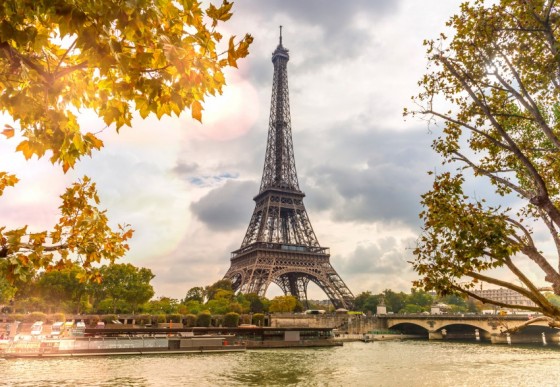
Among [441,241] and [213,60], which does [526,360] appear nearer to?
[441,241]

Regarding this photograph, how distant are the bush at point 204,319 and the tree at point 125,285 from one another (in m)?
10.4

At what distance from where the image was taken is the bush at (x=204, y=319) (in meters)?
77.4

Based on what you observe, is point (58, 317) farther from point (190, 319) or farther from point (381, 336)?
point (381, 336)

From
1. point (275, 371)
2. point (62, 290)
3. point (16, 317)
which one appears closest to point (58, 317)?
point (16, 317)

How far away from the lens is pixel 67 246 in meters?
5.86

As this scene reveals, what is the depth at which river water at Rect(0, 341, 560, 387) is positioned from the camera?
95.1 ft

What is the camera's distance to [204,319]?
77.8 m

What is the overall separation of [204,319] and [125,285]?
16.2m

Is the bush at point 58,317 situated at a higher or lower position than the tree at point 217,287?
lower

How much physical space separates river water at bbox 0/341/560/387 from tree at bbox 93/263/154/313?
1384 inches

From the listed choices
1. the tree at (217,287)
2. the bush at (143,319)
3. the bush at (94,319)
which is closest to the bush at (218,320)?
the tree at (217,287)

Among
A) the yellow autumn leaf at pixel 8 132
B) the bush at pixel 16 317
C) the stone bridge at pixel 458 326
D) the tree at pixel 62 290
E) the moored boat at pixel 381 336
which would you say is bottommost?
the moored boat at pixel 381 336

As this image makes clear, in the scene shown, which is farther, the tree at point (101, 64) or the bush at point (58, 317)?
the bush at point (58, 317)

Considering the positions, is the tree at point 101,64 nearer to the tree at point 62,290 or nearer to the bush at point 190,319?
the bush at point 190,319
